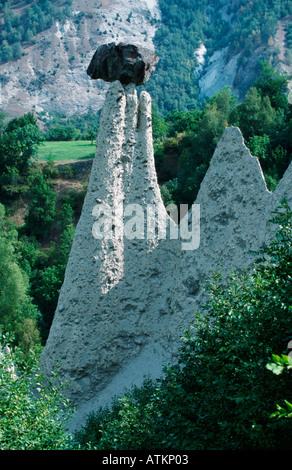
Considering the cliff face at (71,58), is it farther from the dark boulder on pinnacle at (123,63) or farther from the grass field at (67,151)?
the dark boulder on pinnacle at (123,63)

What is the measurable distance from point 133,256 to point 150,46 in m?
114

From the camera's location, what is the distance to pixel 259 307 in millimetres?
6820

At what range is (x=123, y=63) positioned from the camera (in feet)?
34.6

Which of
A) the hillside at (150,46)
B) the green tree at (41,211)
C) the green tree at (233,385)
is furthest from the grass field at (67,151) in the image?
the green tree at (233,385)

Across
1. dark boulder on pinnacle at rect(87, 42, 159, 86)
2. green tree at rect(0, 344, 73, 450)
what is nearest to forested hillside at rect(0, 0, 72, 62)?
dark boulder on pinnacle at rect(87, 42, 159, 86)

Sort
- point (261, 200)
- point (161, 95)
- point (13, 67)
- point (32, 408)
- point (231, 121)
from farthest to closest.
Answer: point (13, 67), point (161, 95), point (231, 121), point (261, 200), point (32, 408)

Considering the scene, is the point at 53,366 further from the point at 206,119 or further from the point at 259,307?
the point at 206,119

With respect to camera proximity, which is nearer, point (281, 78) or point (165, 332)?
point (165, 332)

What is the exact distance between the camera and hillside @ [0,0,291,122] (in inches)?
4117

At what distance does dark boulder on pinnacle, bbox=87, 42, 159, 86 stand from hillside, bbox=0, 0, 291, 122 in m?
82.8

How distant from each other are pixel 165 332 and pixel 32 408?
3547mm

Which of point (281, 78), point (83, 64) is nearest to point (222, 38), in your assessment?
point (83, 64)

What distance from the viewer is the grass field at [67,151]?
59.5m
